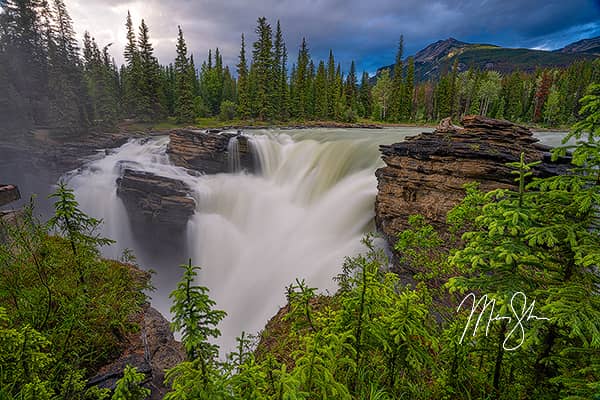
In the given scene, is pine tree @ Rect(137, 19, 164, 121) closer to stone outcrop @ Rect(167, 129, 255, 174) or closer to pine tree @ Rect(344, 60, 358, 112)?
stone outcrop @ Rect(167, 129, 255, 174)

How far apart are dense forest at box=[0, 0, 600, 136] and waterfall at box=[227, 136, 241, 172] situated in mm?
22221

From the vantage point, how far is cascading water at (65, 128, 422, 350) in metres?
12.8

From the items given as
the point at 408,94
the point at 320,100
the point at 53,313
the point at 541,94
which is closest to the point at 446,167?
the point at 53,313

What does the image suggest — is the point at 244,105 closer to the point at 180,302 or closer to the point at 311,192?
the point at 311,192

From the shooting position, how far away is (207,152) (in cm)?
2238

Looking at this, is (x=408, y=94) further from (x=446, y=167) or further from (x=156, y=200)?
(x=156, y=200)

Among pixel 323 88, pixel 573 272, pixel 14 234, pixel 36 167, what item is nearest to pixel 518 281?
pixel 573 272

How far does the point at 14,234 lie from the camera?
3.72 m

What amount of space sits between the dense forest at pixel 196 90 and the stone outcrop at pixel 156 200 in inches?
775

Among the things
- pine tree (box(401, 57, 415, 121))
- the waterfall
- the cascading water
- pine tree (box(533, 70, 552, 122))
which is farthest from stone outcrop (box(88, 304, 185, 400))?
pine tree (box(533, 70, 552, 122))

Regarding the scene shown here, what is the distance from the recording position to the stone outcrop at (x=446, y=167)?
384 inches

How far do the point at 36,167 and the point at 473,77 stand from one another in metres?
78.3

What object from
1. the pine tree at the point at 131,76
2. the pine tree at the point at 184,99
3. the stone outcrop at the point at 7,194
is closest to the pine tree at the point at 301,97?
the pine tree at the point at 184,99

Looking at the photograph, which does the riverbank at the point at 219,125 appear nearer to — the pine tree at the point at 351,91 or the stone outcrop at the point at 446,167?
the pine tree at the point at 351,91
